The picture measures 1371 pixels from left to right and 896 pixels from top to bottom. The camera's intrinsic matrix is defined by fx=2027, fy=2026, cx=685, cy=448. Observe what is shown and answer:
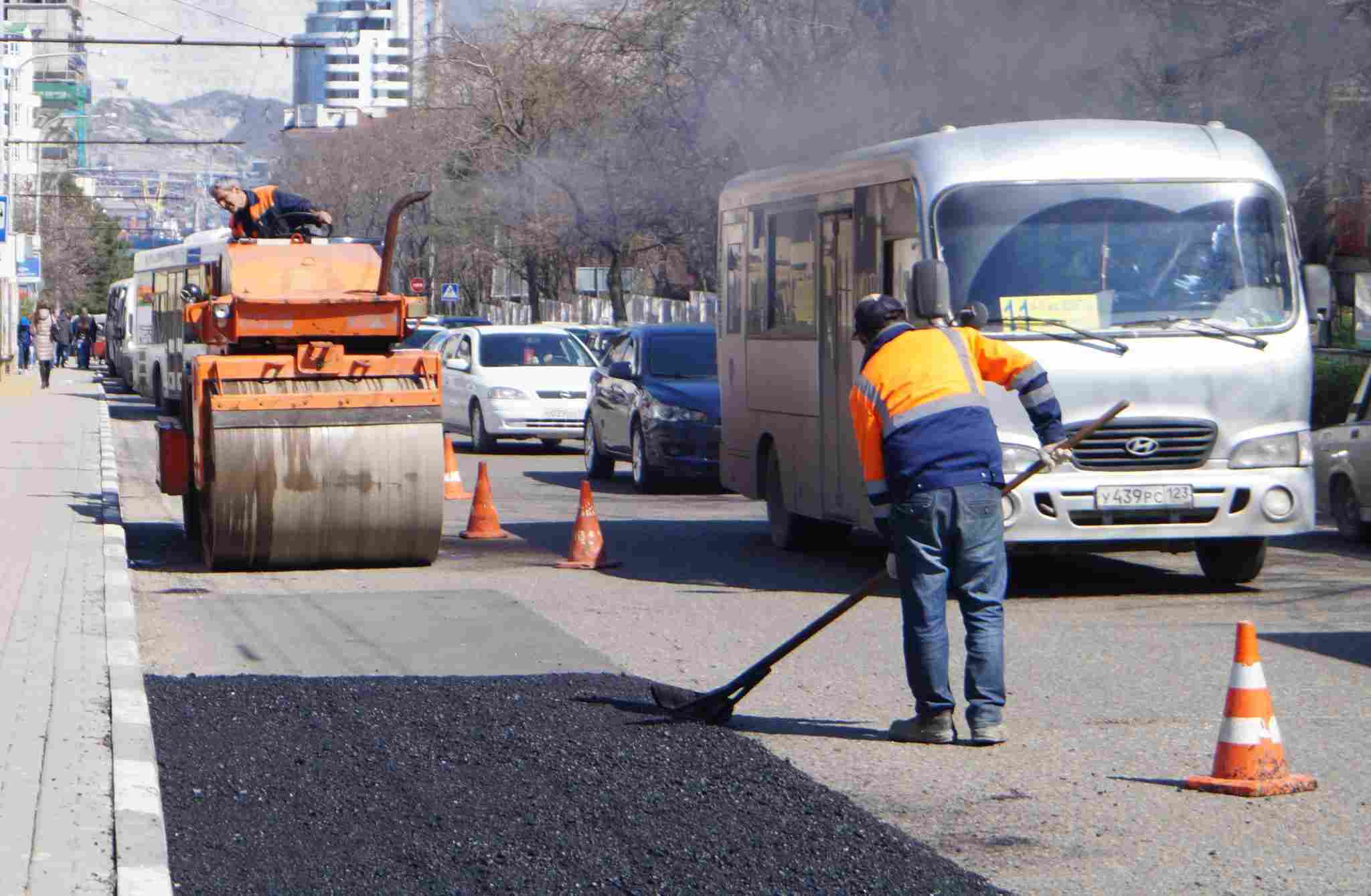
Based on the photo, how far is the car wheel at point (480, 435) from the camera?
24.4 meters

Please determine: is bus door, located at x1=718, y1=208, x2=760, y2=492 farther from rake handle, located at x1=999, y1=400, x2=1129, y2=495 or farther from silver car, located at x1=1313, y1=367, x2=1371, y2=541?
rake handle, located at x1=999, y1=400, x2=1129, y2=495

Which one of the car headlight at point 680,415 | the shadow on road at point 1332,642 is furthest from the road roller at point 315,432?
the car headlight at point 680,415

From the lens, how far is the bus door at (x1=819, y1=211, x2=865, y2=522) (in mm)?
11812

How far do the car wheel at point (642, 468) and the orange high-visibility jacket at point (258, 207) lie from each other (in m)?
5.53

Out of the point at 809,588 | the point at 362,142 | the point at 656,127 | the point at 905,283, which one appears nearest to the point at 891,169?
the point at 905,283

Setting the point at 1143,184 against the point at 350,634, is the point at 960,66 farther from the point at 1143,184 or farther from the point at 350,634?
the point at 350,634

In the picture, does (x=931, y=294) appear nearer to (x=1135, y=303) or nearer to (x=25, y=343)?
(x=1135, y=303)

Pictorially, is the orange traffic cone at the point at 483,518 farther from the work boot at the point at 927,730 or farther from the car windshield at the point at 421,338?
the car windshield at the point at 421,338

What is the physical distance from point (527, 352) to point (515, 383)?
0.77 metres

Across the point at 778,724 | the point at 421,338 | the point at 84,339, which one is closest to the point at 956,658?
the point at 778,724

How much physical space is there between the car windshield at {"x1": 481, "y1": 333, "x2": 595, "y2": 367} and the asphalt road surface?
9.10 metres

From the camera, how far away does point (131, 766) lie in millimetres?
6309

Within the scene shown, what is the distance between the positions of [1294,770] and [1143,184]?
4.94m

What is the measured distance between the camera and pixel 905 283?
11117 millimetres
